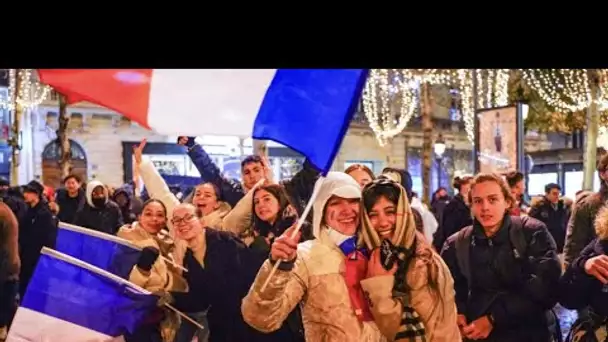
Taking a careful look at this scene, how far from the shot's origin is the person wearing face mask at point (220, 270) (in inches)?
113

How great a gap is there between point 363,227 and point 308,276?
24 cm

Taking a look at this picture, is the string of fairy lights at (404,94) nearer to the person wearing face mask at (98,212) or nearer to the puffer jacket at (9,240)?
the person wearing face mask at (98,212)

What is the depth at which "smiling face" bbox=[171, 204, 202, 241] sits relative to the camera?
285 cm

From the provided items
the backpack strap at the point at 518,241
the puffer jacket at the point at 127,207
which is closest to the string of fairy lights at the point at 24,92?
the puffer jacket at the point at 127,207

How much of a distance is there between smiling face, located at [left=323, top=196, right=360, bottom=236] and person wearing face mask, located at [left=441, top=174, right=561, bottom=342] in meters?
0.50

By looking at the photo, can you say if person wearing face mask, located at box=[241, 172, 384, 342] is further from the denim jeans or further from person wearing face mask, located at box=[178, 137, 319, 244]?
the denim jeans

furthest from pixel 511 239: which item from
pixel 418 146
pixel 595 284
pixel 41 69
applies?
pixel 418 146

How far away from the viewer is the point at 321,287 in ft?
7.34

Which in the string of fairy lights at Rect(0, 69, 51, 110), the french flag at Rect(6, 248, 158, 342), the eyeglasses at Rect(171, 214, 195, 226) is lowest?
the french flag at Rect(6, 248, 158, 342)

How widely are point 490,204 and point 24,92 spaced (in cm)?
908

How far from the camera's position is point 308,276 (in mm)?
2242

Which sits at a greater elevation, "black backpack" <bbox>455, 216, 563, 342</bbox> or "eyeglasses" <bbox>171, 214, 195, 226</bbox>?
"eyeglasses" <bbox>171, 214, 195, 226</bbox>

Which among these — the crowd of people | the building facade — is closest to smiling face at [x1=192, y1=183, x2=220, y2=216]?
the crowd of people
